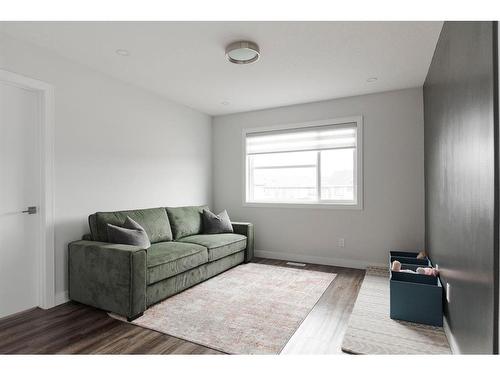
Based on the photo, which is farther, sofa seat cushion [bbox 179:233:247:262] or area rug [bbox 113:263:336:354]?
sofa seat cushion [bbox 179:233:247:262]

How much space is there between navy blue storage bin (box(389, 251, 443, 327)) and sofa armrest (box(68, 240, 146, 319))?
7.23ft

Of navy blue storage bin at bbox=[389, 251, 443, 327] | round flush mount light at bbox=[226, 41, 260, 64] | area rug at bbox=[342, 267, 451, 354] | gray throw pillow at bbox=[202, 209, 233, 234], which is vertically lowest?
area rug at bbox=[342, 267, 451, 354]

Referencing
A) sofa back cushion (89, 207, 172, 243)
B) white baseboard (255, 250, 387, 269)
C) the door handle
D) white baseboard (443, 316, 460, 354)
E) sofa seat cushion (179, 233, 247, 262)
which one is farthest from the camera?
white baseboard (255, 250, 387, 269)

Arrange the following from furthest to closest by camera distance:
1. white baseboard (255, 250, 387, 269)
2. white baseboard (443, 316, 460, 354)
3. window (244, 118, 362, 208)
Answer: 1. window (244, 118, 362, 208)
2. white baseboard (255, 250, 387, 269)
3. white baseboard (443, 316, 460, 354)

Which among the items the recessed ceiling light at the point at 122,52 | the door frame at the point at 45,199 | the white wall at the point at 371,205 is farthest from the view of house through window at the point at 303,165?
the door frame at the point at 45,199

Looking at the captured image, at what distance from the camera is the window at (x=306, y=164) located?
433 centimetres

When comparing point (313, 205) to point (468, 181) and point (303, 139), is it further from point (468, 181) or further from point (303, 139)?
point (468, 181)

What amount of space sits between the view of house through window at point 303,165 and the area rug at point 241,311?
133 cm

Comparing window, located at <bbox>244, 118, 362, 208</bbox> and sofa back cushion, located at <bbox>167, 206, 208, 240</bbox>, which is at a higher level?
window, located at <bbox>244, 118, 362, 208</bbox>

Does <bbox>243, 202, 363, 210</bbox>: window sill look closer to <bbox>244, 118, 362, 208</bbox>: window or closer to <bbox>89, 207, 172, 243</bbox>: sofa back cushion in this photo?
<bbox>244, 118, 362, 208</bbox>: window

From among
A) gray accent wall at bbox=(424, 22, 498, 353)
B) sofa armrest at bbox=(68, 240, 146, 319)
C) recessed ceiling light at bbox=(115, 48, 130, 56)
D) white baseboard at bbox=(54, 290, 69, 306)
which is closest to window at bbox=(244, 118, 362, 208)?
gray accent wall at bbox=(424, 22, 498, 353)

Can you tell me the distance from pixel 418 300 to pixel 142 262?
2.40 meters

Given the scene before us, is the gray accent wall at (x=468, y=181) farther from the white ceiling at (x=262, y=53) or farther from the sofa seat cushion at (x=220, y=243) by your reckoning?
the sofa seat cushion at (x=220, y=243)

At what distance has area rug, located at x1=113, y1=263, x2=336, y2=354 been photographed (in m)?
2.20
